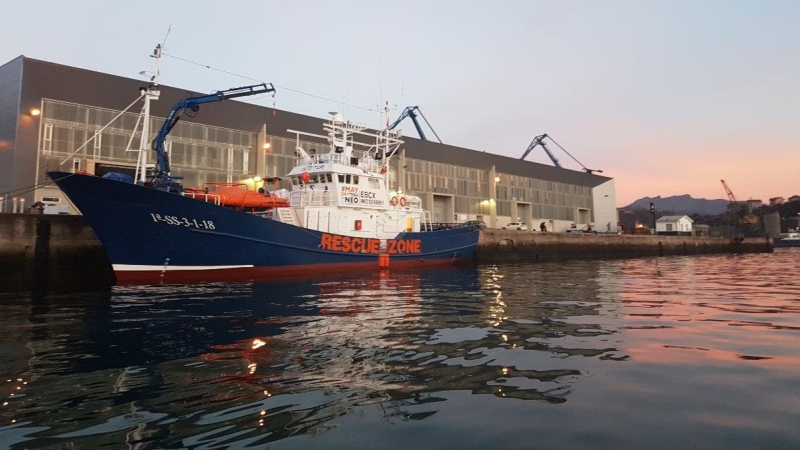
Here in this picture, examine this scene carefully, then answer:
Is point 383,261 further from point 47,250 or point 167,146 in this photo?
point 167,146

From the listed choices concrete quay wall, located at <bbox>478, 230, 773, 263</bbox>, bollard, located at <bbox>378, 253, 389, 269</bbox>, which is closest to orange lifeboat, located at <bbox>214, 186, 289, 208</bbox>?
bollard, located at <bbox>378, 253, 389, 269</bbox>

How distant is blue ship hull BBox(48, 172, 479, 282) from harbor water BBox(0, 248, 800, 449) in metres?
5.65

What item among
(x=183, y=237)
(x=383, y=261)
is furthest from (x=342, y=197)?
(x=183, y=237)

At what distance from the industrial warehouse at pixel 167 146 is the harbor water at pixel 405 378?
13192mm

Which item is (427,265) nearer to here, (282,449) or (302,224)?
(302,224)

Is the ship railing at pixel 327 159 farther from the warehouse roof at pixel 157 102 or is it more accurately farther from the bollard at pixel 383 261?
the warehouse roof at pixel 157 102

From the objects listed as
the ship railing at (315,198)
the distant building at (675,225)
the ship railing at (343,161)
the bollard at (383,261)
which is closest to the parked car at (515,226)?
the ship railing at (343,161)

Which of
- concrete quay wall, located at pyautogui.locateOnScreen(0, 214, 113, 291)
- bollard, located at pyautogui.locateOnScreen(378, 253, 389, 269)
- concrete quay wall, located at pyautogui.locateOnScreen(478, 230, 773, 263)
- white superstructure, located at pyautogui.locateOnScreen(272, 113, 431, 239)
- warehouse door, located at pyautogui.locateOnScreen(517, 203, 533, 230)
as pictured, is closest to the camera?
concrete quay wall, located at pyautogui.locateOnScreen(0, 214, 113, 291)

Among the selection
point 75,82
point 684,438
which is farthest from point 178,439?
point 75,82

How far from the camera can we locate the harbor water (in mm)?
2926

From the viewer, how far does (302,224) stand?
19.5 metres

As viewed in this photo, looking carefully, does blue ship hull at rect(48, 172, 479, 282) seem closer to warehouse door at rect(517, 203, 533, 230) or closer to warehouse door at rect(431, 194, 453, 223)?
warehouse door at rect(431, 194, 453, 223)

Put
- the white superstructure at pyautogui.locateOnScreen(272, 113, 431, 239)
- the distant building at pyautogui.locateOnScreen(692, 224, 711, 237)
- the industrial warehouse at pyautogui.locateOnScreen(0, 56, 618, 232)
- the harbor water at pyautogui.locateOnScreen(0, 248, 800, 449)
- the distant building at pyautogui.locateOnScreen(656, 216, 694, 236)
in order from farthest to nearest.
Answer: the distant building at pyautogui.locateOnScreen(656, 216, 694, 236) → the distant building at pyautogui.locateOnScreen(692, 224, 711, 237) → the industrial warehouse at pyautogui.locateOnScreen(0, 56, 618, 232) → the white superstructure at pyautogui.locateOnScreen(272, 113, 431, 239) → the harbor water at pyautogui.locateOnScreen(0, 248, 800, 449)

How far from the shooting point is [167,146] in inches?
1181
